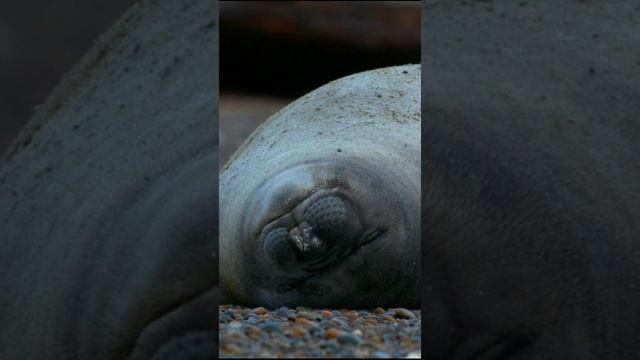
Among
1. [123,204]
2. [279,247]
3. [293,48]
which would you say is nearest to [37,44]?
[123,204]

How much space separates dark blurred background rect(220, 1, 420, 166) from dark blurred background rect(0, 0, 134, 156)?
0.78ft

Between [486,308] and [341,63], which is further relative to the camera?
[341,63]

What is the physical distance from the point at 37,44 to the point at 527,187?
42 centimetres

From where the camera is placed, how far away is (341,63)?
4.57 ft

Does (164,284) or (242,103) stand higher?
(242,103)

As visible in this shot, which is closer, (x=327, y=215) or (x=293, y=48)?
(x=327, y=215)

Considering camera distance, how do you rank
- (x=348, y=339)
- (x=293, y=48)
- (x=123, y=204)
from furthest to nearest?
(x=293, y=48) → (x=123, y=204) → (x=348, y=339)

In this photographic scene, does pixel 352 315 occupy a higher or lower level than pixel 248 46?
lower

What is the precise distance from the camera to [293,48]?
161 centimetres

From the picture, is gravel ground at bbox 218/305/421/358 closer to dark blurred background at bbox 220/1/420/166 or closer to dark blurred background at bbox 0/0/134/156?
dark blurred background at bbox 0/0/134/156

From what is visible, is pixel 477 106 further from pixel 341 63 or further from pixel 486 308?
pixel 341 63

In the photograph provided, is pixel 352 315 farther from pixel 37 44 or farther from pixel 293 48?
pixel 293 48

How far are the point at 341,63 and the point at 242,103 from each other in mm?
194

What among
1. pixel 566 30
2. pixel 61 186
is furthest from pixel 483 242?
pixel 61 186
